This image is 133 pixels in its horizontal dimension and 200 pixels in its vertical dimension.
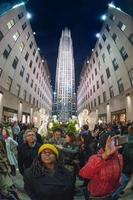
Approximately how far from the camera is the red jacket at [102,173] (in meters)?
3.25

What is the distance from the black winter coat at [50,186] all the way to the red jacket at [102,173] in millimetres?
345

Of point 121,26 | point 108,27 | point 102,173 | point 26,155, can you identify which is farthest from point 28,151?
point 108,27

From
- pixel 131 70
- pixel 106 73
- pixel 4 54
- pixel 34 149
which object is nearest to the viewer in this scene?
pixel 34 149

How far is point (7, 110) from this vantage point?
100 ft

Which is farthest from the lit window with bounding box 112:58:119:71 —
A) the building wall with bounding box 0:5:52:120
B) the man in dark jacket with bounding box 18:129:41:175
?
the man in dark jacket with bounding box 18:129:41:175

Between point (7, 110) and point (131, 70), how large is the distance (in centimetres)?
1422

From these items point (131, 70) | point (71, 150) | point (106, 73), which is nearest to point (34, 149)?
point (71, 150)

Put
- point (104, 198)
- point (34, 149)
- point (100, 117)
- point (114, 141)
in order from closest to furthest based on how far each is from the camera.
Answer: point (114, 141)
point (104, 198)
point (34, 149)
point (100, 117)

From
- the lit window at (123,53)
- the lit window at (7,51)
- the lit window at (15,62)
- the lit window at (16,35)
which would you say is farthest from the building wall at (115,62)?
the lit window at (7,51)

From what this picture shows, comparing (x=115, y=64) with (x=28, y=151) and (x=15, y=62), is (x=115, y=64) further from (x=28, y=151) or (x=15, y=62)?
(x=28, y=151)

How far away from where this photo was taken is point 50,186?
2.84m

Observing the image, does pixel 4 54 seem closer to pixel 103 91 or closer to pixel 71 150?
pixel 103 91

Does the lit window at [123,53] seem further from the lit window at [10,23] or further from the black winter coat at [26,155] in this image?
the black winter coat at [26,155]

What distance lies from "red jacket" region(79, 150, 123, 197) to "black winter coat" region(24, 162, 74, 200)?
0.35 meters
